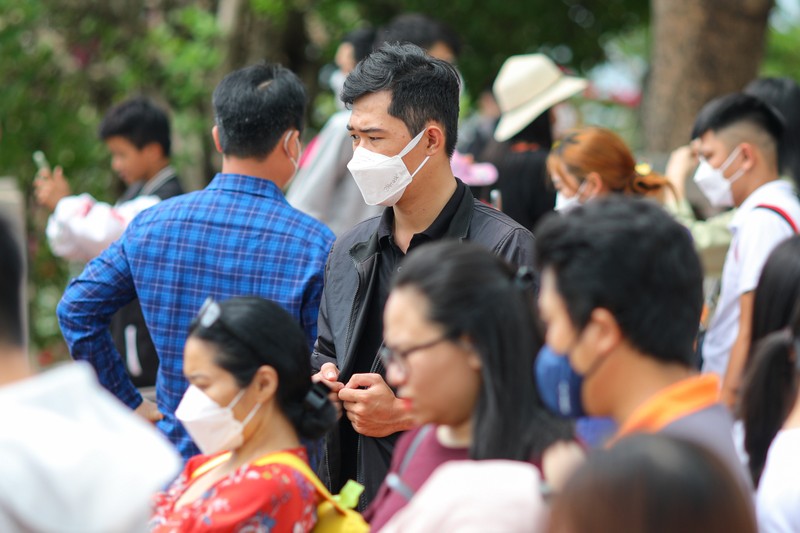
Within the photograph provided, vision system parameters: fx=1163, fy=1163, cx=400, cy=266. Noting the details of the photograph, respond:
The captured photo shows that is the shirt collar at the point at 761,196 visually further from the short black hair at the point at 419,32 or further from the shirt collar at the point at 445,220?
the short black hair at the point at 419,32

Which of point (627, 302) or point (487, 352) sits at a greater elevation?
point (627, 302)

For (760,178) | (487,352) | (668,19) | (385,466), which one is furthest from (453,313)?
(668,19)

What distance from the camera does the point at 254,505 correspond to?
2.99 metres

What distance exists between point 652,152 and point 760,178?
149 inches

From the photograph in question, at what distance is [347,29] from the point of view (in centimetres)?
955

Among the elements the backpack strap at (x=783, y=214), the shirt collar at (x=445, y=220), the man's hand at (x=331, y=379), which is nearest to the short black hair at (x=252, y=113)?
the shirt collar at (x=445, y=220)

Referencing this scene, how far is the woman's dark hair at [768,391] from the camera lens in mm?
2961

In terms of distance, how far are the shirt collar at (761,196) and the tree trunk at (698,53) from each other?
139 inches

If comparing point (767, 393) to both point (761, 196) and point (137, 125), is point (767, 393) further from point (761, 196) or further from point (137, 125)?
point (137, 125)

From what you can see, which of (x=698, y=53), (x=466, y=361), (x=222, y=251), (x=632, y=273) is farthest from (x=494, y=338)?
(x=698, y=53)

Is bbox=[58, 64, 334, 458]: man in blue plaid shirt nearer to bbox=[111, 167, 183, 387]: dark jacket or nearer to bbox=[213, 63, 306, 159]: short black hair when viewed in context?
bbox=[213, 63, 306, 159]: short black hair

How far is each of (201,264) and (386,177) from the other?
757 mm

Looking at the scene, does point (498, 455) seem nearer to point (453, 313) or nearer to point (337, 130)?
point (453, 313)

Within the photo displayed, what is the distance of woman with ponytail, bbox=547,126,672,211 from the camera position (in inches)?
203
